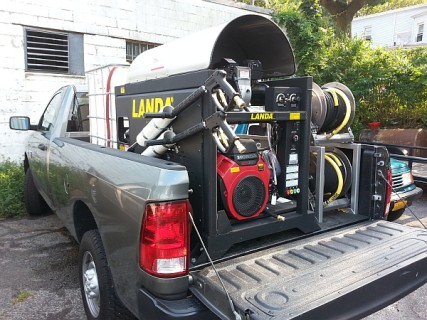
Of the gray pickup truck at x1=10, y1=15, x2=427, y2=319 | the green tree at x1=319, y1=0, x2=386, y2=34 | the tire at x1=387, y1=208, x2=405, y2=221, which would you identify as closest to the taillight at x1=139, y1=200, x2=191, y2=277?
the gray pickup truck at x1=10, y1=15, x2=427, y2=319

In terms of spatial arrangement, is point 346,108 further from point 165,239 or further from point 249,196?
point 165,239

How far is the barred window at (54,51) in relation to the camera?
295 inches

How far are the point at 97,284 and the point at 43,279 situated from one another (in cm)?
146

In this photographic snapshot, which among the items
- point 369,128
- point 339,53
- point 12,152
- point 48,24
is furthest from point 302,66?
point 12,152

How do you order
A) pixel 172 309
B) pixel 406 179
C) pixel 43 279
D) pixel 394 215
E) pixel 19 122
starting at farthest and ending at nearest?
1. pixel 394 215
2. pixel 406 179
3. pixel 19 122
4. pixel 43 279
5. pixel 172 309

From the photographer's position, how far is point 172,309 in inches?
81.2

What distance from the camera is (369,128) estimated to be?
35.4ft

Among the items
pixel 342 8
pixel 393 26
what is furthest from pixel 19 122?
pixel 393 26

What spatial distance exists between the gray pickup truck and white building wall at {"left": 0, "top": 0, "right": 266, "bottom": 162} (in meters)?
4.44

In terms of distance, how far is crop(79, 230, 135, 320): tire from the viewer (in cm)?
262

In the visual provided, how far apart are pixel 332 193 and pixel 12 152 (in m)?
6.35

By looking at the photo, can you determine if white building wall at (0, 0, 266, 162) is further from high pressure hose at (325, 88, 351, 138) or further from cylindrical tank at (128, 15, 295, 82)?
high pressure hose at (325, 88, 351, 138)

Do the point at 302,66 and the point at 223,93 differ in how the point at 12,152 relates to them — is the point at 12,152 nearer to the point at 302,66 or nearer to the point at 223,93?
the point at 223,93

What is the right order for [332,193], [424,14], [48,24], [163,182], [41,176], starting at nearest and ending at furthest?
[163,182] → [332,193] → [41,176] → [48,24] → [424,14]
